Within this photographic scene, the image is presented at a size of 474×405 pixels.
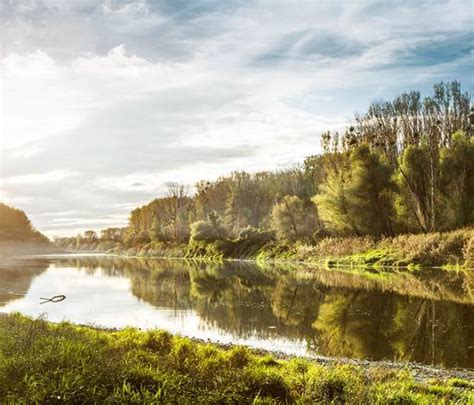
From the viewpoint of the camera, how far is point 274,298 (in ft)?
89.1

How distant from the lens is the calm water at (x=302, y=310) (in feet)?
52.1

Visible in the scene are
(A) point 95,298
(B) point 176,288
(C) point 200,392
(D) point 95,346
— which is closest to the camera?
(C) point 200,392

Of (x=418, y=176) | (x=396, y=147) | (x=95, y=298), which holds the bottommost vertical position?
(x=95, y=298)

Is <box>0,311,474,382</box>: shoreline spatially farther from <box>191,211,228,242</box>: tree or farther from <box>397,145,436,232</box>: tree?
<box>191,211,228,242</box>: tree

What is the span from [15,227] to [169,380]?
119 m

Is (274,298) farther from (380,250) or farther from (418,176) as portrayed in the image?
(418,176)

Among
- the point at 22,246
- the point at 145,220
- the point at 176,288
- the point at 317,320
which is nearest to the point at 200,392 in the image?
the point at 317,320

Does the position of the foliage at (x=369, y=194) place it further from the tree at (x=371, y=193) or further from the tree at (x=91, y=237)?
the tree at (x=91, y=237)

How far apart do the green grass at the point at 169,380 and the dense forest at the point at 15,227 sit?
108 meters

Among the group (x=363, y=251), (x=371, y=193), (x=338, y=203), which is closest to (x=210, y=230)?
(x=338, y=203)

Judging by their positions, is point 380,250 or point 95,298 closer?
point 95,298

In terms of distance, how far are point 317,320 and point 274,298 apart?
6932mm

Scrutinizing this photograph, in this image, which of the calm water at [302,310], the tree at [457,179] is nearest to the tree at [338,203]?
the tree at [457,179]

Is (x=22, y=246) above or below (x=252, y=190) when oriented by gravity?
below
